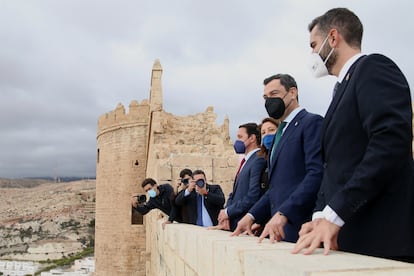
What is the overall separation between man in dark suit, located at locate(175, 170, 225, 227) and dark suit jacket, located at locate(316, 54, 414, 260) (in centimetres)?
315

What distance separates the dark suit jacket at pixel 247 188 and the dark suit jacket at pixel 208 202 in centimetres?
127

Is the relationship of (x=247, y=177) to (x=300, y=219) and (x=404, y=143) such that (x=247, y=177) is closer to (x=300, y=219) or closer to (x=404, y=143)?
(x=300, y=219)

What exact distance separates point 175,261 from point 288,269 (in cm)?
313

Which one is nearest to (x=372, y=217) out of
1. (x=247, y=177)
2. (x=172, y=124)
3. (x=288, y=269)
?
(x=288, y=269)

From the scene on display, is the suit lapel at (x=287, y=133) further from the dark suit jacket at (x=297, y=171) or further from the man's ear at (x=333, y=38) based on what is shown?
the man's ear at (x=333, y=38)

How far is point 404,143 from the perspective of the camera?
1.69 meters

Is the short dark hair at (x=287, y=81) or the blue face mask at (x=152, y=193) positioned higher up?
the short dark hair at (x=287, y=81)

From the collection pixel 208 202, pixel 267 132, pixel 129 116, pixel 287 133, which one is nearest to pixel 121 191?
pixel 129 116

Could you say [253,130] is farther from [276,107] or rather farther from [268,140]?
[276,107]

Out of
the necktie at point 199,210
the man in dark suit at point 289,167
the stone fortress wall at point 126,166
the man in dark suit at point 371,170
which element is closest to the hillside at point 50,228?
the stone fortress wall at point 126,166

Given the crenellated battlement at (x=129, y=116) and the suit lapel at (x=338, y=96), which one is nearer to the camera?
the suit lapel at (x=338, y=96)

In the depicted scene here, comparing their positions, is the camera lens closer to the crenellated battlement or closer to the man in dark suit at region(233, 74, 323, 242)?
the man in dark suit at region(233, 74, 323, 242)

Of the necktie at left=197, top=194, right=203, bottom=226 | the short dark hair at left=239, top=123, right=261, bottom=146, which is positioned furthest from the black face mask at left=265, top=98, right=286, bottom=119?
the necktie at left=197, top=194, right=203, bottom=226

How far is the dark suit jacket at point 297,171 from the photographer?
2445mm
